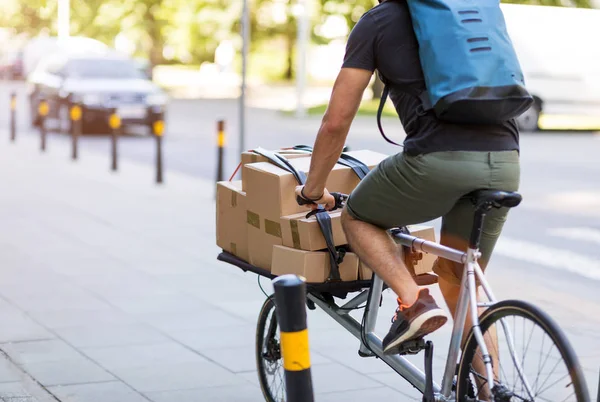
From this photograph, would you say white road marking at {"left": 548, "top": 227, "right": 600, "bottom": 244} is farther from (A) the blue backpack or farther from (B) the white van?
(B) the white van

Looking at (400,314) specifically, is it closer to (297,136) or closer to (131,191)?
(131,191)

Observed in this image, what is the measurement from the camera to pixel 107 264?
28.2 feet

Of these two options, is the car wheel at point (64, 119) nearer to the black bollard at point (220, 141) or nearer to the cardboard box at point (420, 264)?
the black bollard at point (220, 141)

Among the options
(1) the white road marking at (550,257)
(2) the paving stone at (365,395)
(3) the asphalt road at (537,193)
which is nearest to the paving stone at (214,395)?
(2) the paving stone at (365,395)

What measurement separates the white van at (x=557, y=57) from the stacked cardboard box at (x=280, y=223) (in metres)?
20.4

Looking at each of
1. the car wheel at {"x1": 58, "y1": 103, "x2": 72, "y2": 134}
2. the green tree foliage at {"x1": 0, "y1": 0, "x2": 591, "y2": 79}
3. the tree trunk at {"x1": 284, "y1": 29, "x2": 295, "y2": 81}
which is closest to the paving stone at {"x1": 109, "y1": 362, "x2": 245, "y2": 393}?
the car wheel at {"x1": 58, "y1": 103, "x2": 72, "y2": 134}

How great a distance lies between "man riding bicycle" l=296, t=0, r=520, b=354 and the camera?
3.82 metres

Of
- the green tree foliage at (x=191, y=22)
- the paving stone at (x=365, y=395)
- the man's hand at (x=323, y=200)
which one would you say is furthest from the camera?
the green tree foliage at (x=191, y=22)

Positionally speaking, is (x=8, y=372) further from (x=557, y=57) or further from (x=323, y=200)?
(x=557, y=57)

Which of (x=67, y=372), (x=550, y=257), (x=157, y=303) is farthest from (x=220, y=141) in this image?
(x=67, y=372)

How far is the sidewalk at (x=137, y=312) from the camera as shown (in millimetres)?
5406

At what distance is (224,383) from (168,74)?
50.8m

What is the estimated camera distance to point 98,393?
17.1 feet

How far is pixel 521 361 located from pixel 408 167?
72 cm
